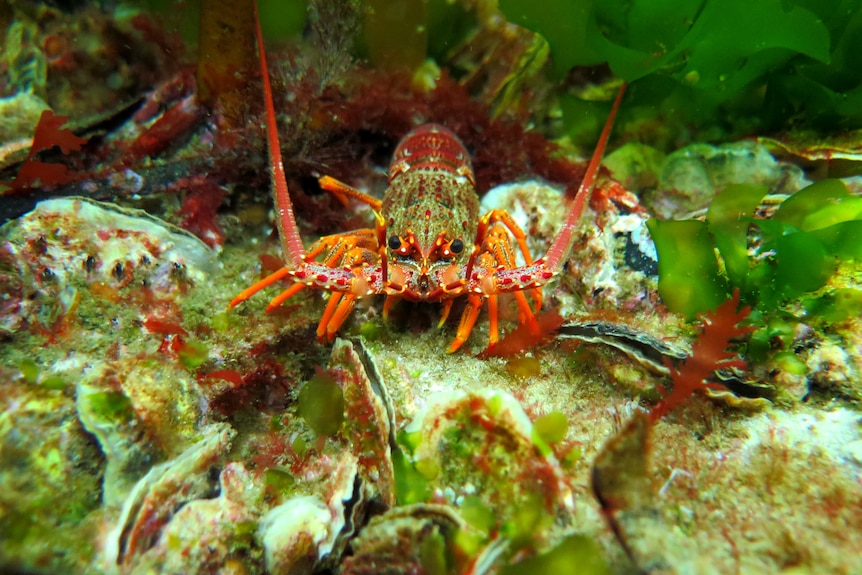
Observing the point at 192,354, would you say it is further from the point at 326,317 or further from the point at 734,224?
the point at 734,224

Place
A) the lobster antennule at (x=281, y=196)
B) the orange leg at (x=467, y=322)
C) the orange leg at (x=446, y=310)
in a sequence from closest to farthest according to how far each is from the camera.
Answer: the lobster antennule at (x=281, y=196) → the orange leg at (x=467, y=322) → the orange leg at (x=446, y=310)

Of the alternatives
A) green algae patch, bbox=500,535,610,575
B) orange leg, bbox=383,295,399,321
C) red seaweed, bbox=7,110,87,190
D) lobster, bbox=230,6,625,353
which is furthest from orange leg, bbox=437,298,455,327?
red seaweed, bbox=7,110,87,190

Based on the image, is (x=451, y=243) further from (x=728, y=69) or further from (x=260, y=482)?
(x=728, y=69)

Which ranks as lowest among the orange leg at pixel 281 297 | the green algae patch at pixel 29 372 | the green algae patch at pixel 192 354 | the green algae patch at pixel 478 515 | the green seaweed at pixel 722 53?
the green algae patch at pixel 478 515

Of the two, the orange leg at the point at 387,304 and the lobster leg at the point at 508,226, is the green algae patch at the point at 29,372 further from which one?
the lobster leg at the point at 508,226

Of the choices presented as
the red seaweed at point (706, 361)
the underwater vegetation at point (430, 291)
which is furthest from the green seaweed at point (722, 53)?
the red seaweed at point (706, 361)

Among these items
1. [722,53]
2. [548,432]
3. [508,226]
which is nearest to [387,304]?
[508,226]
